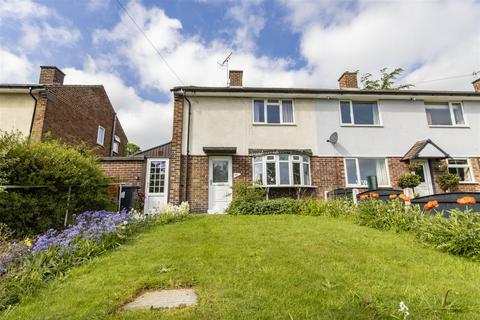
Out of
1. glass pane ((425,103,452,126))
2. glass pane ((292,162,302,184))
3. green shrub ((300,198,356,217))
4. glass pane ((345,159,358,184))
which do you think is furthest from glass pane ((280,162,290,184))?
glass pane ((425,103,452,126))

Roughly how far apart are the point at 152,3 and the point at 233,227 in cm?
723

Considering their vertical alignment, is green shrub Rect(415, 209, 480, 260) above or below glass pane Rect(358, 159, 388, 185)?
below

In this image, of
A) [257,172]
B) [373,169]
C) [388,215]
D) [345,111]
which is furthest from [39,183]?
[373,169]

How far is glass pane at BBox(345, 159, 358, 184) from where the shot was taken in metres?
11.8

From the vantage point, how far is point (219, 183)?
11.3 meters

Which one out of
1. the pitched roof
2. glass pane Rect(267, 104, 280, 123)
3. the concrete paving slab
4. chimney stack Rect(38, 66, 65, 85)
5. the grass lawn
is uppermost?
chimney stack Rect(38, 66, 65, 85)

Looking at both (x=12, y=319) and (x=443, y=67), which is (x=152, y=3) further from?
(x=443, y=67)

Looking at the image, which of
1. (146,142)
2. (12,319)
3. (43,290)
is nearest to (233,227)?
(43,290)

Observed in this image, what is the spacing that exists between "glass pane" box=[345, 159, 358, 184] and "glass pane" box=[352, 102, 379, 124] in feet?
6.97

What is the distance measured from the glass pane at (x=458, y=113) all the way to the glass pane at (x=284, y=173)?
31.3 ft

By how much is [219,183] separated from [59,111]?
9.59 meters

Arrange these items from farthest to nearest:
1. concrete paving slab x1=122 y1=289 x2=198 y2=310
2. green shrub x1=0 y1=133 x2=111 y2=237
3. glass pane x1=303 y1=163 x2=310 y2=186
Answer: glass pane x1=303 y1=163 x2=310 y2=186 → green shrub x1=0 y1=133 x2=111 y2=237 → concrete paving slab x1=122 y1=289 x2=198 y2=310

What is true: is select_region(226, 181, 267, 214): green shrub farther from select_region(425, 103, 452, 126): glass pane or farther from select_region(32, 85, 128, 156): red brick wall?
select_region(425, 103, 452, 126): glass pane

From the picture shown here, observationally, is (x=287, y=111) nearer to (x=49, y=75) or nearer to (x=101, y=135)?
(x=101, y=135)
